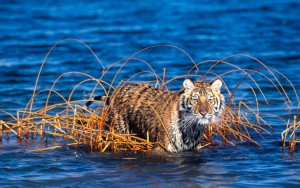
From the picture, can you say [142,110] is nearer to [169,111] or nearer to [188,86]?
[169,111]

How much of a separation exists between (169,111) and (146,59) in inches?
388

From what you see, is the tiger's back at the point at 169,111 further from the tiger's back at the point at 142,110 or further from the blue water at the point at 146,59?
the blue water at the point at 146,59

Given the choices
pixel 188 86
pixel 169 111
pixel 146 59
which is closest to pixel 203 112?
pixel 188 86

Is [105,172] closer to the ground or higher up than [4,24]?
closer to the ground

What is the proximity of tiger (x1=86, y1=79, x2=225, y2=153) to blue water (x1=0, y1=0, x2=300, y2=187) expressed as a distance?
0.32m

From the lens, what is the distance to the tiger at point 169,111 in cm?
966

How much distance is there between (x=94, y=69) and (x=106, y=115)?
8401 millimetres

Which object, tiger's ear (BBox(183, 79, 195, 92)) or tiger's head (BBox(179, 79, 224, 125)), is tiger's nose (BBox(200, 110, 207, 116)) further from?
tiger's ear (BBox(183, 79, 195, 92))

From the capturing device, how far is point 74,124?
10.6 metres

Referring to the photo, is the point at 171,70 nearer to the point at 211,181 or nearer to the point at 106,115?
the point at 106,115

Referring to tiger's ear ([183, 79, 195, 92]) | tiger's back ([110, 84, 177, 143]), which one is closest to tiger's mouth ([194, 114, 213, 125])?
tiger's ear ([183, 79, 195, 92])

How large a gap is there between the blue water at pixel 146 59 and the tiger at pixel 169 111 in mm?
317

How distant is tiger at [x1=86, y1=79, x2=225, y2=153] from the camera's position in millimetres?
9664

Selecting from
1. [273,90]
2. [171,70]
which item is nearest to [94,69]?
[171,70]
